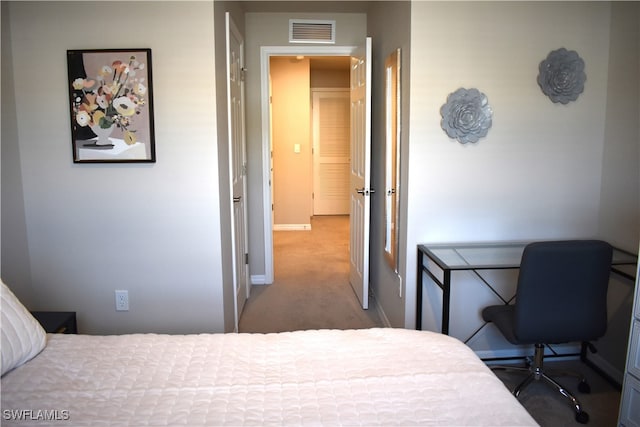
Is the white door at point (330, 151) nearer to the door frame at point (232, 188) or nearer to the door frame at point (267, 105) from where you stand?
the door frame at point (267, 105)

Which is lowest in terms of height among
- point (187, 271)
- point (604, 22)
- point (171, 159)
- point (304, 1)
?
point (187, 271)

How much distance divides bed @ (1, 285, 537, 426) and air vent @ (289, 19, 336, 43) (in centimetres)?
297

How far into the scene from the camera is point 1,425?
3.94 ft

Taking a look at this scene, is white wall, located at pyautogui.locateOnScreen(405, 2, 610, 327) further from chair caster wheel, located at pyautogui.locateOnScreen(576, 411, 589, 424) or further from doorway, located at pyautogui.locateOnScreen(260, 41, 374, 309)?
chair caster wheel, located at pyautogui.locateOnScreen(576, 411, 589, 424)

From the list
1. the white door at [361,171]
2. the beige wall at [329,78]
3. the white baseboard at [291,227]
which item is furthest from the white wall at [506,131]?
the beige wall at [329,78]

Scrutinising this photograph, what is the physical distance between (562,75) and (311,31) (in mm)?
2101

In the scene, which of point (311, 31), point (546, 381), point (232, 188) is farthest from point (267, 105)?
point (546, 381)

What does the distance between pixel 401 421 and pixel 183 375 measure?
66 cm

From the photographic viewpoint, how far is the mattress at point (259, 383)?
1.23 meters

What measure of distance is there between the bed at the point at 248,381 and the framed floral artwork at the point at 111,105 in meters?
1.26

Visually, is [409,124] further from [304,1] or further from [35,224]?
[35,224]

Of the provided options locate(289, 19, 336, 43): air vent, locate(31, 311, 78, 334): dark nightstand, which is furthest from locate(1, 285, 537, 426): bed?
locate(289, 19, 336, 43): air vent

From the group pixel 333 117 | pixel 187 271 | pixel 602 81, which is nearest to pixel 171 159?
pixel 187 271

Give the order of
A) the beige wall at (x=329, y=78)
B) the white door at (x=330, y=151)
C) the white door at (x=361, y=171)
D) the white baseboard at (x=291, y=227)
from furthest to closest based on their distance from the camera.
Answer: the white door at (x=330, y=151)
the beige wall at (x=329, y=78)
the white baseboard at (x=291, y=227)
the white door at (x=361, y=171)
